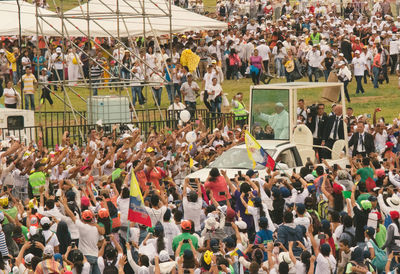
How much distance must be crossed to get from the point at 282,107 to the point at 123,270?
8.07 metres

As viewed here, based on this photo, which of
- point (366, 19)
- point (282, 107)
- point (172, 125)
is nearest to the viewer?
point (282, 107)

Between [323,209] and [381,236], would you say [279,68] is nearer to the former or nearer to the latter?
[323,209]

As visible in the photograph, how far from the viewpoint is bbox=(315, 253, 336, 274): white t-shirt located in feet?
40.4

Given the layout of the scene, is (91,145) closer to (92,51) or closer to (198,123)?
(198,123)

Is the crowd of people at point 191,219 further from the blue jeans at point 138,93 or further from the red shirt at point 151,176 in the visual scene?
the blue jeans at point 138,93

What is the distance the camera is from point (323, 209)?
15469 mm

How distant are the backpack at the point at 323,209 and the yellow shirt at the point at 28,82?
14.6 meters

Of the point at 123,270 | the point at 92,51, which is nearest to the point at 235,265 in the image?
the point at 123,270

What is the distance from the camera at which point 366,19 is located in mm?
41125

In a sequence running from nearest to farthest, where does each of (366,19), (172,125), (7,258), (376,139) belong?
(7,258) → (376,139) → (172,125) → (366,19)

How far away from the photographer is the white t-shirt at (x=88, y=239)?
13492 millimetres

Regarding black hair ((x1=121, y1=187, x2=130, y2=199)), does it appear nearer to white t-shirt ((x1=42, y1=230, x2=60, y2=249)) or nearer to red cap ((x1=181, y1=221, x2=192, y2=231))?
white t-shirt ((x1=42, y1=230, x2=60, y2=249))

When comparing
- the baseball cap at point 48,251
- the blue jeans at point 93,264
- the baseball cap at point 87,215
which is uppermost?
the baseball cap at point 87,215

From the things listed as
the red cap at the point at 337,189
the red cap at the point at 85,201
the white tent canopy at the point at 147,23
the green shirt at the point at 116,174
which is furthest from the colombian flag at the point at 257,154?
the white tent canopy at the point at 147,23
